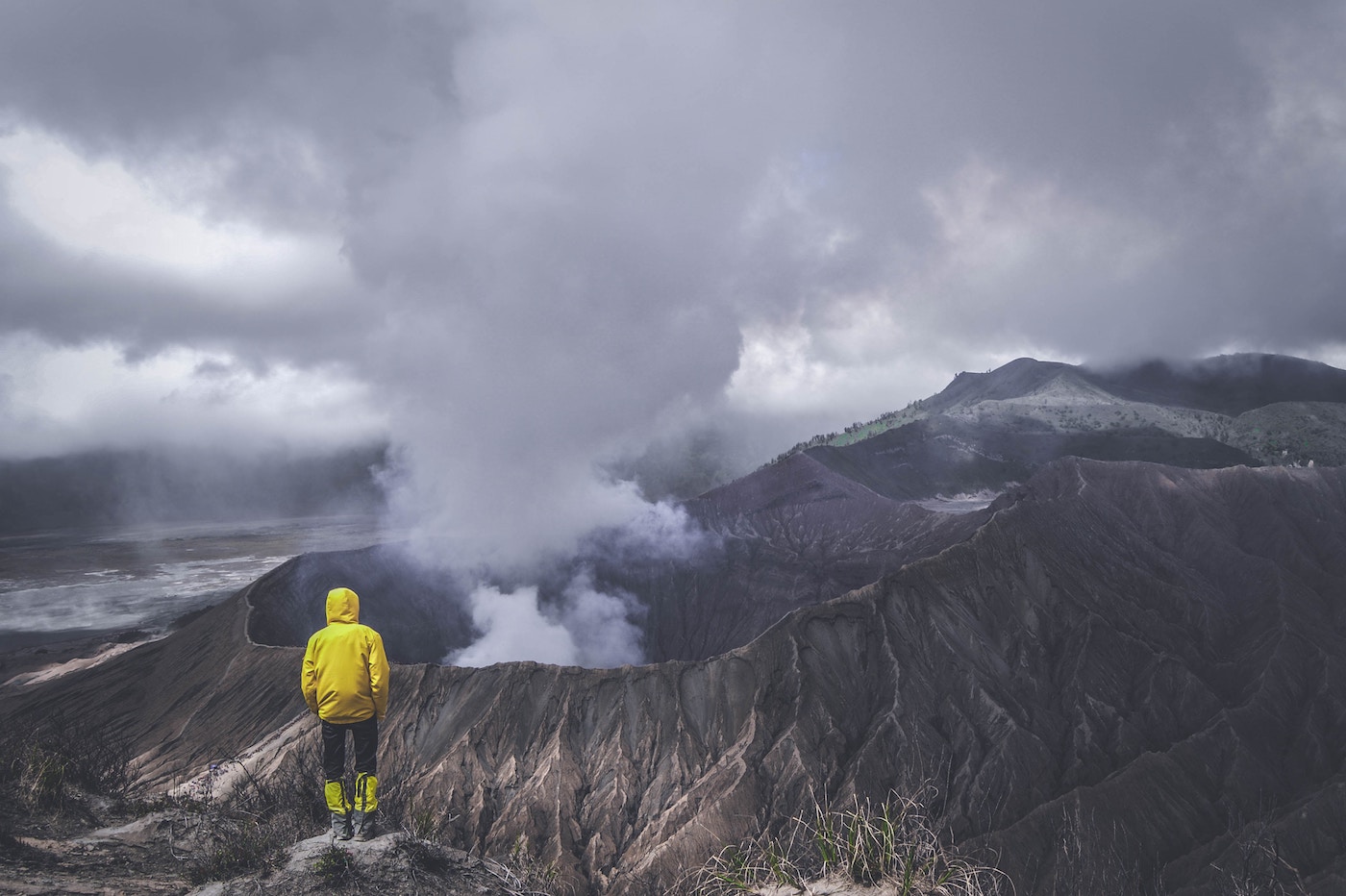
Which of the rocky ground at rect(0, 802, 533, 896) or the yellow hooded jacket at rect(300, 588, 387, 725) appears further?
the yellow hooded jacket at rect(300, 588, 387, 725)

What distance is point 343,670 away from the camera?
898cm

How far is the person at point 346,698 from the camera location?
8945 millimetres

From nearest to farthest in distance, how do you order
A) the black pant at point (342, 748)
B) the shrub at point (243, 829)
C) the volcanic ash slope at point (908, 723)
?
the shrub at point (243, 829) < the black pant at point (342, 748) < the volcanic ash slope at point (908, 723)

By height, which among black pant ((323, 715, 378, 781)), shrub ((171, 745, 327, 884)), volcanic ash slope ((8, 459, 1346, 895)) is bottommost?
volcanic ash slope ((8, 459, 1346, 895))

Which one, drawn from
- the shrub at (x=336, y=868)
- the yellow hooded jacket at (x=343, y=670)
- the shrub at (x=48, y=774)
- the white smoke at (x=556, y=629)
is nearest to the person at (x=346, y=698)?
the yellow hooded jacket at (x=343, y=670)

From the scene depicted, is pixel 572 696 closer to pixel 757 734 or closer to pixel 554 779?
pixel 554 779

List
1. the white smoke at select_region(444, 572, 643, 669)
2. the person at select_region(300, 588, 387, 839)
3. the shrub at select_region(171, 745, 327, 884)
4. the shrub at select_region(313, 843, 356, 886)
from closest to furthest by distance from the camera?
the shrub at select_region(313, 843, 356, 886) → the shrub at select_region(171, 745, 327, 884) → the person at select_region(300, 588, 387, 839) → the white smoke at select_region(444, 572, 643, 669)

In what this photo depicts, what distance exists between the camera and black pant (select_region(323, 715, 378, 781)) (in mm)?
9109

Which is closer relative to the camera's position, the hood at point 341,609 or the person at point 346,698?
the person at point 346,698

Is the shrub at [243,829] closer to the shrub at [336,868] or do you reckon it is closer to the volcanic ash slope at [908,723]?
the shrub at [336,868]

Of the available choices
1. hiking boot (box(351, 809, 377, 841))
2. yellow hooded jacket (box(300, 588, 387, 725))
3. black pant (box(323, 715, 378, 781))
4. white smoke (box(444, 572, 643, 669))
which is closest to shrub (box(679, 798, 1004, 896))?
hiking boot (box(351, 809, 377, 841))

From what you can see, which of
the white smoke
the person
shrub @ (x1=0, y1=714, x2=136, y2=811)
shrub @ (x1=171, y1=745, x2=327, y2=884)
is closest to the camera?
shrub @ (x1=171, y1=745, x2=327, y2=884)

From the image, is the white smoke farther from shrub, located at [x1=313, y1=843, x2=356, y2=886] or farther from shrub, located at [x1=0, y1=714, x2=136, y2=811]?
shrub, located at [x1=313, y1=843, x2=356, y2=886]

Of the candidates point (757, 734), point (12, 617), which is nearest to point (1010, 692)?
point (757, 734)
